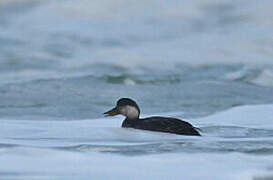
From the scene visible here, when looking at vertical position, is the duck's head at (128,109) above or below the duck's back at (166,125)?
above

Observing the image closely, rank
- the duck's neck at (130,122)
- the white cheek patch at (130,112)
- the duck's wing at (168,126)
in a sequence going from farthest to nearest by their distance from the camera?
1. the white cheek patch at (130,112)
2. the duck's neck at (130,122)
3. the duck's wing at (168,126)

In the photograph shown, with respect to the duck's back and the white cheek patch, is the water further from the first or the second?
the white cheek patch

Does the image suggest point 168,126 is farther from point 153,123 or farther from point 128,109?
point 128,109

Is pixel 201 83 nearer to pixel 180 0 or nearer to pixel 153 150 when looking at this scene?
pixel 153 150

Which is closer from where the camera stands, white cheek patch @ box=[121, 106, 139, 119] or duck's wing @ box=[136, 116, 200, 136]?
duck's wing @ box=[136, 116, 200, 136]

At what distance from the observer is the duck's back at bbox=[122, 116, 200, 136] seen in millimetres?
9312

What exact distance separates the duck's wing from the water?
0.42ft

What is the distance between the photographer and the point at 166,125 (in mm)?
9477

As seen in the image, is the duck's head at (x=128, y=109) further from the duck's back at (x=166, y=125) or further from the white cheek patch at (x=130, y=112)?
the duck's back at (x=166, y=125)

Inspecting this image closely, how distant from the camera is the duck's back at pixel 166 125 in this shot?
9.31 m

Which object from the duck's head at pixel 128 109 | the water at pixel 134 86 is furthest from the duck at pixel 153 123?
the water at pixel 134 86

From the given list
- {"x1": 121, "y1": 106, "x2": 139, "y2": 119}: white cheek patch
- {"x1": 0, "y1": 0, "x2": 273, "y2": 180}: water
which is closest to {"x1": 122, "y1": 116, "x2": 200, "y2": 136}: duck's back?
{"x1": 0, "y1": 0, "x2": 273, "y2": 180}: water

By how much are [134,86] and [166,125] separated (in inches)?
262

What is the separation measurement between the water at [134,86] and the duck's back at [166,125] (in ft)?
0.42
